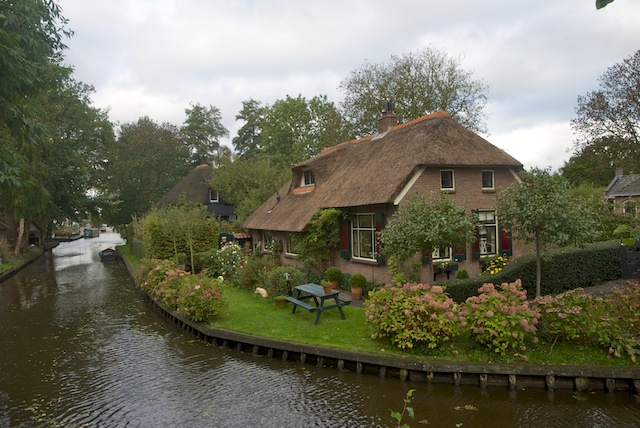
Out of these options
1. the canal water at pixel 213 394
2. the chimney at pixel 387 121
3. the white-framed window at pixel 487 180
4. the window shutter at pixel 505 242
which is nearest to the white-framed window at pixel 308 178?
the chimney at pixel 387 121

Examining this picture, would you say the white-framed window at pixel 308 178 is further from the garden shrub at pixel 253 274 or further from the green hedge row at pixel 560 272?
the green hedge row at pixel 560 272

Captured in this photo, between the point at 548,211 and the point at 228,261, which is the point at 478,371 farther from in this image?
the point at 228,261

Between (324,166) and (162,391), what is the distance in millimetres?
13875

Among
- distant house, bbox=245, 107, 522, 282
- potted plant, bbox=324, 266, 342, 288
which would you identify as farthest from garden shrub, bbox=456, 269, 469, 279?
potted plant, bbox=324, 266, 342, 288

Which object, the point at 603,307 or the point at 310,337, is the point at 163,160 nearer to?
the point at 310,337

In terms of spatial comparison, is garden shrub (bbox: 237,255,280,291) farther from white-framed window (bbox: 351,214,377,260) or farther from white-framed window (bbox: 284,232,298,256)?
white-framed window (bbox: 351,214,377,260)

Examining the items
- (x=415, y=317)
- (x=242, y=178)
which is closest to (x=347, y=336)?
(x=415, y=317)

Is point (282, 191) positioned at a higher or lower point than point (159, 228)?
higher

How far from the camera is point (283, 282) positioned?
47.9ft

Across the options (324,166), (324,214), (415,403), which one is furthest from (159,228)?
(415,403)

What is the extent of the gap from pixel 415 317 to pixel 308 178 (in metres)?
13.7

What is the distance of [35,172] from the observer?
25.2m

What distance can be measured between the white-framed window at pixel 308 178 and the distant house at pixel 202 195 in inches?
689

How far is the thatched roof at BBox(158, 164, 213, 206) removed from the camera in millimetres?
39938
